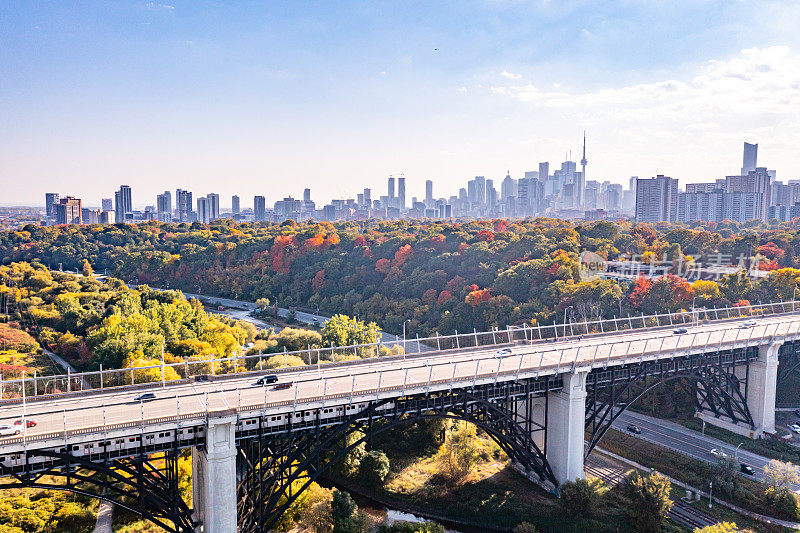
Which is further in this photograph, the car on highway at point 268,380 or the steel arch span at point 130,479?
the car on highway at point 268,380

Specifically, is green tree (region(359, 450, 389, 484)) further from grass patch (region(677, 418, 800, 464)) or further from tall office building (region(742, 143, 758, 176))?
tall office building (region(742, 143, 758, 176))

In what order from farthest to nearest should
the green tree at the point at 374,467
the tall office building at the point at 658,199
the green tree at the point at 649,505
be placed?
1. the tall office building at the point at 658,199
2. the green tree at the point at 374,467
3. the green tree at the point at 649,505

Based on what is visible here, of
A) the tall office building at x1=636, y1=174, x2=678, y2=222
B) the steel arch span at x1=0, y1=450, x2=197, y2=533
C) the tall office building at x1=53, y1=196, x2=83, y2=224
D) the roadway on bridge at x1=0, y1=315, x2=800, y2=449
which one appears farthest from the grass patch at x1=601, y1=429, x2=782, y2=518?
the tall office building at x1=53, y1=196, x2=83, y2=224

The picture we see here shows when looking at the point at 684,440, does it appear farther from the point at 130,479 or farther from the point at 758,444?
the point at 130,479

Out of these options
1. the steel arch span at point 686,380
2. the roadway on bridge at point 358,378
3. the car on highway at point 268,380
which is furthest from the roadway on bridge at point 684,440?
the car on highway at point 268,380

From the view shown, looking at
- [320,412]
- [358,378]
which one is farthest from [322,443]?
[358,378]

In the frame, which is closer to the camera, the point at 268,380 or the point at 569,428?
the point at 268,380

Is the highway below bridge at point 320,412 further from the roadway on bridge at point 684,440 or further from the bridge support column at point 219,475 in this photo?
the roadway on bridge at point 684,440
